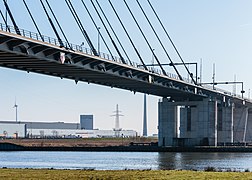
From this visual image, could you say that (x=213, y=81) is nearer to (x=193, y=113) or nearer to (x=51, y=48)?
(x=193, y=113)

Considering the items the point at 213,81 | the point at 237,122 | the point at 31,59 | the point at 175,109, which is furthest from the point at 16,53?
the point at 237,122

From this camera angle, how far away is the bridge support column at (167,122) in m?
150

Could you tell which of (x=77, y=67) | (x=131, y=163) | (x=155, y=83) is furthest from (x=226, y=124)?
(x=131, y=163)

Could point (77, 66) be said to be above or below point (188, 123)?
above

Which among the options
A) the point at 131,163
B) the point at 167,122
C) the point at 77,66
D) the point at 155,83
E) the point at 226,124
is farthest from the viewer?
the point at 226,124

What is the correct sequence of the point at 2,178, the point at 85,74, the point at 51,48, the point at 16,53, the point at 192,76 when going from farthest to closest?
the point at 192,76
the point at 85,74
the point at 51,48
the point at 16,53
the point at 2,178

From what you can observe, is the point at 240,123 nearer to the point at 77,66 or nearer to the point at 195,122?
the point at 195,122

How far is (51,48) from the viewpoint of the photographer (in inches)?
3059

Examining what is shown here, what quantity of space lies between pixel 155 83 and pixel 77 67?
3117cm

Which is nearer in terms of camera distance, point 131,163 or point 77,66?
point 131,163

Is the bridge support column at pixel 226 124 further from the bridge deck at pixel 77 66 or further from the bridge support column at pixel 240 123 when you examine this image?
the bridge deck at pixel 77 66

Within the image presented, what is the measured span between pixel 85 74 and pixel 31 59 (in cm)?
1962

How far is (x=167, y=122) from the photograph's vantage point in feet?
497

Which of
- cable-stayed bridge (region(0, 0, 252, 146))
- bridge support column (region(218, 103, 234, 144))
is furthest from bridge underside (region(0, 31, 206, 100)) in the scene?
bridge support column (region(218, 103, 234, 144))
